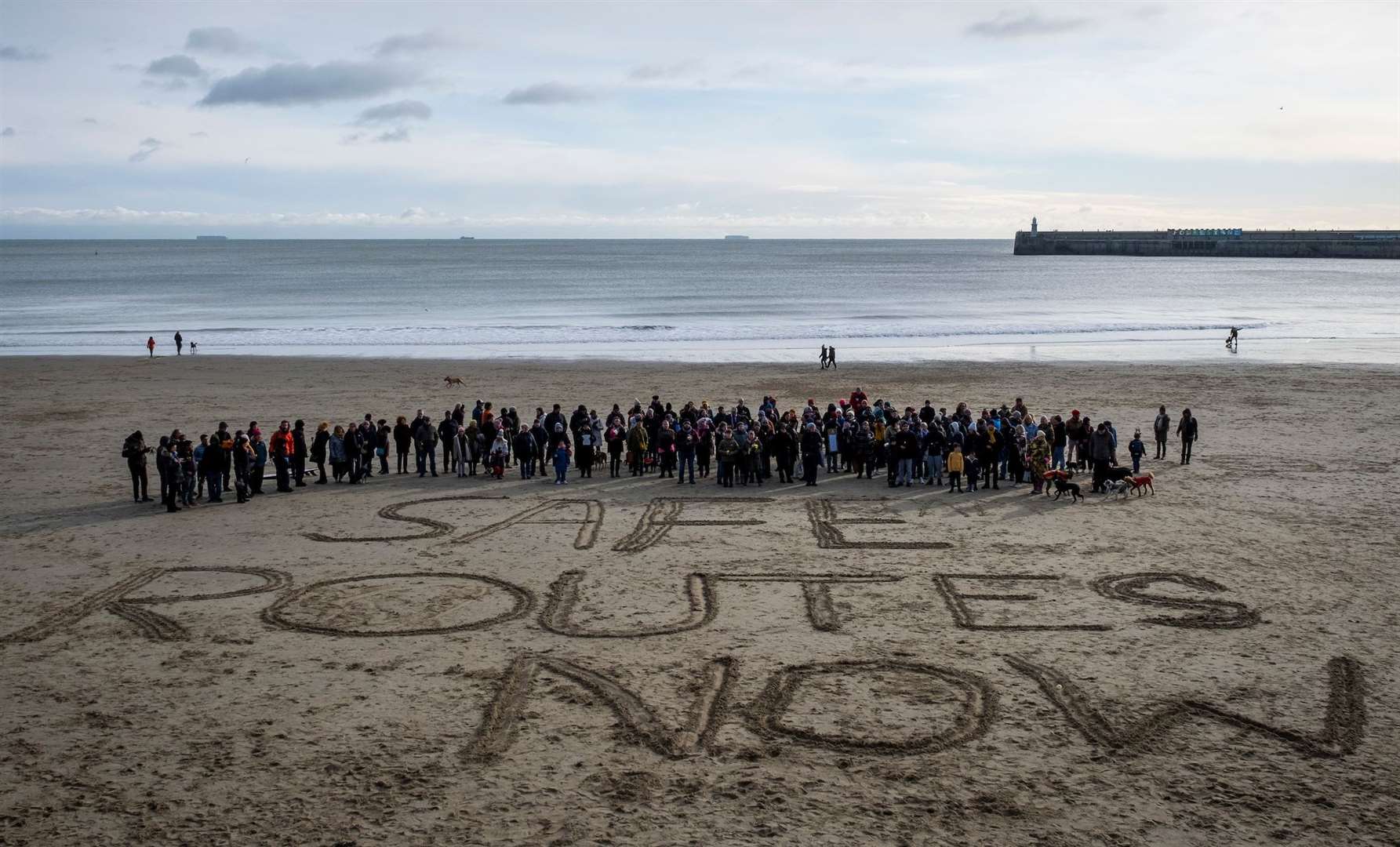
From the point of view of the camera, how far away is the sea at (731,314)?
181 feet

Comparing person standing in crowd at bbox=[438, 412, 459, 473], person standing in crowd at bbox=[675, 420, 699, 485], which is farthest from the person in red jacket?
person standing in crowd at bbox=[675, 420, 699, 485]

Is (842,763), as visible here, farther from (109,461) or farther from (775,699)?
(109,461)

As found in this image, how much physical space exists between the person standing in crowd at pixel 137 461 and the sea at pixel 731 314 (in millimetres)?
29840

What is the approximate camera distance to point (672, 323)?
7244cm

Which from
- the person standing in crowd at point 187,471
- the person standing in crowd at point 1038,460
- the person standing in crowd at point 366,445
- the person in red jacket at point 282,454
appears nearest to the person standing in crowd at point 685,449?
the person standing in crowd at point 366,445

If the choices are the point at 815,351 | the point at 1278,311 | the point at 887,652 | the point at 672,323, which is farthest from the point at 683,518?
the point at 1278,311

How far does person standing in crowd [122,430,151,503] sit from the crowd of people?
0.03m

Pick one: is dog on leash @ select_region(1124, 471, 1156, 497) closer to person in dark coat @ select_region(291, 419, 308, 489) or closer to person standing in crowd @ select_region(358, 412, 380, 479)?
person standing in crowd @ select_region(358, 412, 380, 479)

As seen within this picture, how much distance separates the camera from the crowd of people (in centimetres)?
2230

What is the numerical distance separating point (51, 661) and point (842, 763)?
966 cm

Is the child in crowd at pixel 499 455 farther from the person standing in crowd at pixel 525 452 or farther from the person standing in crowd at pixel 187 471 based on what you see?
the person standing in crowd at pixel 187 471

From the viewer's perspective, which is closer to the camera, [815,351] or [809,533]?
[809,533]

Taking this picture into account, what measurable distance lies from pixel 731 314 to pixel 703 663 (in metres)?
69.6

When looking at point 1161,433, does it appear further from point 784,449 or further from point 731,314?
point 731,314
